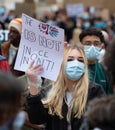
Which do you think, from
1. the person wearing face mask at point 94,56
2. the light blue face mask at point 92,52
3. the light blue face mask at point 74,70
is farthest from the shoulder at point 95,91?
the light blue face mask at point 92,52

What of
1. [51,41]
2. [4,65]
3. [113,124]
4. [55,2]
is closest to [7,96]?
[113,124]

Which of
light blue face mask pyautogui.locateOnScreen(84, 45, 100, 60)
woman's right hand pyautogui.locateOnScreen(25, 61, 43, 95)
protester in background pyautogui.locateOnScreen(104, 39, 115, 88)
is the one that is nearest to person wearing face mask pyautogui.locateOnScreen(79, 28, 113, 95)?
light blue face mask pyautogui.locateOnScreen(84, 45, 100, 60)

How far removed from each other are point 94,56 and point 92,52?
89mm

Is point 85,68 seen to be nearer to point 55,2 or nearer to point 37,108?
point 37,108

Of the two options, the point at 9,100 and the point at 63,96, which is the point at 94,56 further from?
A: the point at 9,100

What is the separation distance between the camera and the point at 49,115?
500 centimetres

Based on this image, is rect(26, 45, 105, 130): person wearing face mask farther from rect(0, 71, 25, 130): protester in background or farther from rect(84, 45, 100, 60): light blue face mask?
rect(0, 71, 25, 130): protester in background

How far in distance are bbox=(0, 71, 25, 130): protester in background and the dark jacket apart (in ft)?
6.22

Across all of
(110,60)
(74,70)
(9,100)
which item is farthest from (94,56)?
(9,100)

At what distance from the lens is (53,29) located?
551 centimetres

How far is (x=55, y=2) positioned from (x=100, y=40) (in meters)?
31.2

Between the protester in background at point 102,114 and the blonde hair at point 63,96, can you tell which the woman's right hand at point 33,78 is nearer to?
the blonde hair at point 63,96

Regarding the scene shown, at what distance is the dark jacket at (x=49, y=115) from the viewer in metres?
4.86

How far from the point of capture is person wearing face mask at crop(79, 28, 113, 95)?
20.8ft
